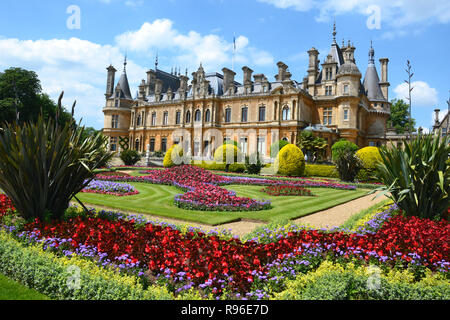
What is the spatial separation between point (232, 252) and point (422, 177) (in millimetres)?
5553

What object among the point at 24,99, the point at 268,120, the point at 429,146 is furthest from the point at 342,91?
the point at 24,99

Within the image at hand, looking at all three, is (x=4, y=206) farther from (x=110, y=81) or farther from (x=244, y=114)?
(x=110, y=81)

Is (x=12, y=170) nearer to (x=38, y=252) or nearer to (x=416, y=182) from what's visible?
(x=38, y=252)

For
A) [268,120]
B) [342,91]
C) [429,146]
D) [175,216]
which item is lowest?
[175,216]

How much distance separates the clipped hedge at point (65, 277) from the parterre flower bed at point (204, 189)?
584cm

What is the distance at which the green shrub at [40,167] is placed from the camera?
6172 mm

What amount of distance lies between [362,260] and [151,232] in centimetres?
388

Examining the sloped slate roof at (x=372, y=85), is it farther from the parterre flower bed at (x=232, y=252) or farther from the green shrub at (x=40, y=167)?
the green shrub at (x=40, y=167)

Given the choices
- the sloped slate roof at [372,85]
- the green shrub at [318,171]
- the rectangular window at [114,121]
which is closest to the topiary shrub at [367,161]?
the green shrub at [318,171]

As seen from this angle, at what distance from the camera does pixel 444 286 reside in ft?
12.5

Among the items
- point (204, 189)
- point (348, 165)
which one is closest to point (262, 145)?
point (348, 165)

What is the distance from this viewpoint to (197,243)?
5441mm

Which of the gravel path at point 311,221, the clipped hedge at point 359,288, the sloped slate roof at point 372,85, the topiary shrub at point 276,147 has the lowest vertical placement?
the gravel path at point 311,221
